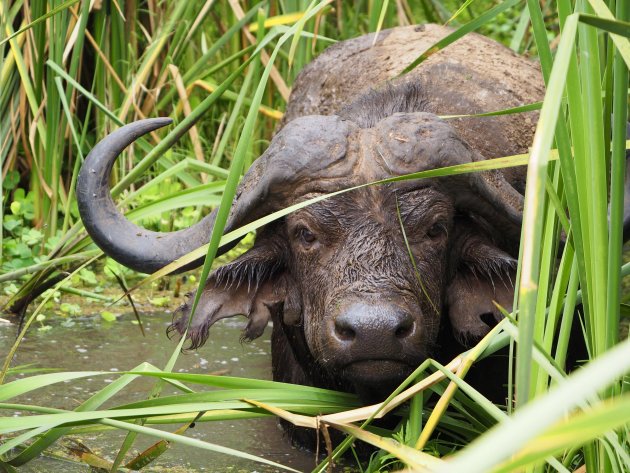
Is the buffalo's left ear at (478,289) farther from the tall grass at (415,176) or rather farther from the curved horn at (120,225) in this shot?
the curved horn at (120,225)

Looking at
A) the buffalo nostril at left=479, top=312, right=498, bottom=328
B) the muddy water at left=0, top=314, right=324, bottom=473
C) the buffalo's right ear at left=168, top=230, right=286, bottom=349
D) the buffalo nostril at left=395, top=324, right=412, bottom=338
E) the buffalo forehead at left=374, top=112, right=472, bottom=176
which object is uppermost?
the buffalo forehead at left=374, top=112, right=472, bottom=176

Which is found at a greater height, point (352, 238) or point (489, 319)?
point (352, 238)

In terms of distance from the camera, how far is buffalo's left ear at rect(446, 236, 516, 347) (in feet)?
12.5

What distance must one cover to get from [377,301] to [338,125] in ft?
2.67

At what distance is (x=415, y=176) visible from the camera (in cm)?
257

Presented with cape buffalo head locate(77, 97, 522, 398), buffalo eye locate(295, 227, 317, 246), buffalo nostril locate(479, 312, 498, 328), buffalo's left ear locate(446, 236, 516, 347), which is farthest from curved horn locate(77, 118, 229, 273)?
buffalo nostril locate(479, 312, 498, 328)

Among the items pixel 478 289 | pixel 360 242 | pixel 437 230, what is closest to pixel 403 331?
pixel 360 242

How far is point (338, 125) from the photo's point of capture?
150 inches

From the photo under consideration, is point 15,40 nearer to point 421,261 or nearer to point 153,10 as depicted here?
point 153,10

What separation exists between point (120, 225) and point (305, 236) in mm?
669

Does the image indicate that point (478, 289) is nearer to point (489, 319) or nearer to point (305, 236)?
point (489, 319)

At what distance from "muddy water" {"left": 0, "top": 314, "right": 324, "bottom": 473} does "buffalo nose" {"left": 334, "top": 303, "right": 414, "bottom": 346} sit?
2.84ft

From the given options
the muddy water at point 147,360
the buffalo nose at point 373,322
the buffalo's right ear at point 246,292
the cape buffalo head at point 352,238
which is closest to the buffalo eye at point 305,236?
the cape buffalo head at point 352,238

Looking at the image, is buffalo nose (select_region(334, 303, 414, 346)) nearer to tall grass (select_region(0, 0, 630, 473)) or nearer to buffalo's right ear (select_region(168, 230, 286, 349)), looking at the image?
tall grass (select_region(0, 0, 630, 473))
